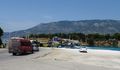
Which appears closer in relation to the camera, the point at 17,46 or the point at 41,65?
the point at 41,65

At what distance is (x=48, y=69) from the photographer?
26.5m

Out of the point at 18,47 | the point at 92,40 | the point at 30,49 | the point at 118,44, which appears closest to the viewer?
the point at 18,47

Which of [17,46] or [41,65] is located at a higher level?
[17,46]

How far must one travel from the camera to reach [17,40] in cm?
5234

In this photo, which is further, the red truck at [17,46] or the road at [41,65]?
the red truck at [17,46]

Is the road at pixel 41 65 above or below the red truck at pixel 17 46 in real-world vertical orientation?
below

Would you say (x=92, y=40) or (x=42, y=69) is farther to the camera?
(x=92, y=40)

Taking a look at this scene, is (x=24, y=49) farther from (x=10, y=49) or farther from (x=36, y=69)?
(x=36, y=69)

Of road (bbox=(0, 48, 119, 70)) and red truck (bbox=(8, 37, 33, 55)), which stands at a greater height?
red truck (bbox=(8, 37, 33, 55))

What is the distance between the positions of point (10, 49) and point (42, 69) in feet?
87.1

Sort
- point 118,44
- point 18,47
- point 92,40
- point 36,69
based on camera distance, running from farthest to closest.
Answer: point 92,40
point 118,44
point 18,47
point 36,69

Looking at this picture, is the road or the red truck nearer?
the road

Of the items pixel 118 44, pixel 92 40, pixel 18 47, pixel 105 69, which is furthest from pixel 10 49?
pixel 92 40

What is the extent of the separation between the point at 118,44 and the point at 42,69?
493ft
